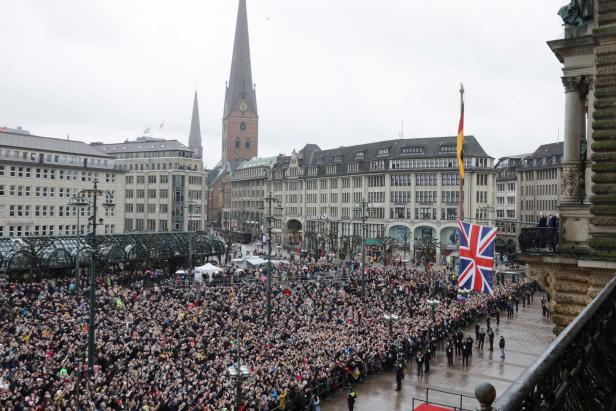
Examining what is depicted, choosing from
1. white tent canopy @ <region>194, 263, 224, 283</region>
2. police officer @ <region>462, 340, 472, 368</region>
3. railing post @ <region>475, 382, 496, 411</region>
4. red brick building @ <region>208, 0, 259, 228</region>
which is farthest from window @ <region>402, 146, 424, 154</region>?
railing post @ <region>475, 382, 496, 411</region>

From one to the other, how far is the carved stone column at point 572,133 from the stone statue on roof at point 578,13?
1.80 meters

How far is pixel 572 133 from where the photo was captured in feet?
58.1

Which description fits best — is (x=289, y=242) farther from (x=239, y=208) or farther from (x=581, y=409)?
(x=581, y=409)

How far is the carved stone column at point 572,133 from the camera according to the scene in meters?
17.4

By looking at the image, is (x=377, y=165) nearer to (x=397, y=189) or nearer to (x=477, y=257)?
(x=397, y=189)

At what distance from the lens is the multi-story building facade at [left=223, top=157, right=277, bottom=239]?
136 meters

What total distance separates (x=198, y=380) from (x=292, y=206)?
338 feet

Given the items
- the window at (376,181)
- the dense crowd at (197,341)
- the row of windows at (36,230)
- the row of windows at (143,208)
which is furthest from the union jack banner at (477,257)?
the row of windows at (143,208)

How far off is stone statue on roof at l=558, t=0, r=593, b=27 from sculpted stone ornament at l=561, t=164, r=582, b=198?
4.60 metres

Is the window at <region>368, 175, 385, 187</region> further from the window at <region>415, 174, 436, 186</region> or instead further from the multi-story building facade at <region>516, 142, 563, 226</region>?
the multi-story building facade at <region>516, 142, 563, 226</region>

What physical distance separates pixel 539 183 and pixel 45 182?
276ft

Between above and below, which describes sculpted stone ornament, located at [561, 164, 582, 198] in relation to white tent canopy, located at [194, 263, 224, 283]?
above

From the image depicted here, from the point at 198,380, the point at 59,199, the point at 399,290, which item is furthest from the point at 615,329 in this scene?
the point at 59,199

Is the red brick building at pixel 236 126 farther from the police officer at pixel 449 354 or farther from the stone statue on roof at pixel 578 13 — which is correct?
the stone statue on roof at pixel 578 13
